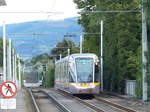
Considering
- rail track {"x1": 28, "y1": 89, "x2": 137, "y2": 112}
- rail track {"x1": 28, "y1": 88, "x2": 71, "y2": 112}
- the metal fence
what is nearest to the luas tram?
rail track {"x1": 28, "y1": 89, "x2": 137, "y2": 112}

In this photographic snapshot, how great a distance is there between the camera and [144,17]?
3009 cm

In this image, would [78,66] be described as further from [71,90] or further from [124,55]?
[124,55]

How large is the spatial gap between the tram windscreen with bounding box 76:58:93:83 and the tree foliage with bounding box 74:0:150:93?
3319mm

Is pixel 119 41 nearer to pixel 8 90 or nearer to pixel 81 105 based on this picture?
pixel 81 105

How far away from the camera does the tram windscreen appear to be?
34869 millimetres

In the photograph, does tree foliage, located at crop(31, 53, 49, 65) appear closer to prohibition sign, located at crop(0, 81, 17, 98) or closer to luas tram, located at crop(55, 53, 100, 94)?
luas tram, located at crop(55, 53, 100, 94)

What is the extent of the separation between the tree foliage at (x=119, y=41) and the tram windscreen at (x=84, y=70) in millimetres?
3319

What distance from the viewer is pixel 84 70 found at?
115ft

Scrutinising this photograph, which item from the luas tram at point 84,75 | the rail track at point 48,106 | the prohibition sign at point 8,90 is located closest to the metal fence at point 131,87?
the luas tram at point 84,75

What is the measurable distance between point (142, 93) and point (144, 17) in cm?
552

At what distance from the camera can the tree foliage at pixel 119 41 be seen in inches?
1554

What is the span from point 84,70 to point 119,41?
23.8 feet

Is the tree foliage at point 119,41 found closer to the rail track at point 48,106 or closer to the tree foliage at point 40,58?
the rail track at point 48,106

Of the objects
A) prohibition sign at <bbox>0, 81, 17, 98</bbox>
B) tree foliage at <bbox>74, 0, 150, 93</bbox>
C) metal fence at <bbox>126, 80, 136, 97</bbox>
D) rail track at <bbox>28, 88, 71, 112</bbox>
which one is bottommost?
rail track at <bbox>28, 88, 71, 112</bbox>
